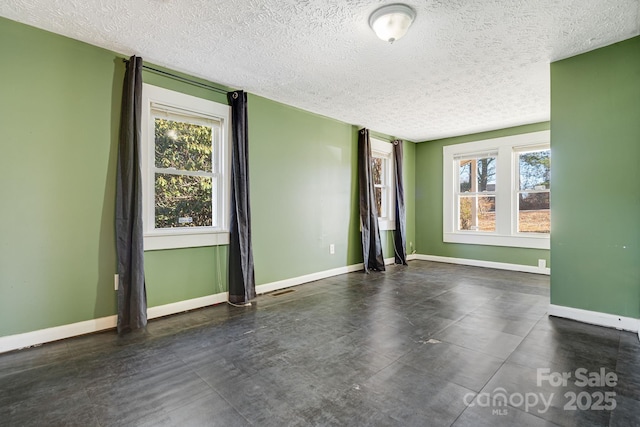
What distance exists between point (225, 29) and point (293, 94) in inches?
57.8

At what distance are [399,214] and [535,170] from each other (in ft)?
7.94

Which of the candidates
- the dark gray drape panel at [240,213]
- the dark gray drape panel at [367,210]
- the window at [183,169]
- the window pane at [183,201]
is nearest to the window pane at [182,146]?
the window at [183,169]

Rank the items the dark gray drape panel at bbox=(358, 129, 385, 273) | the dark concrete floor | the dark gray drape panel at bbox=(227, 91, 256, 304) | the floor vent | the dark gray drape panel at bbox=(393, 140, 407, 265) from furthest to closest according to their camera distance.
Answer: the dark gray drape panel at bbox=(393, 140, 407, 265) → the dark gray drape panel at bbox=(358, 129, 385, 273) → the floor vent → the dark gray drape panel at bbox=(227, 91, 256, 304) → the dark concrete floor

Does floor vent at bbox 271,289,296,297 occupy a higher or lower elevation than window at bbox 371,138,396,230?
lower

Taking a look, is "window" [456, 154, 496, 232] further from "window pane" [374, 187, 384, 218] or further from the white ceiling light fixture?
the white ceiling light fixture

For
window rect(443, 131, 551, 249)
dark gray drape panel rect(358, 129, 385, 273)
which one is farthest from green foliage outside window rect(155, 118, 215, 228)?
window rect(443, 131, 551, 249)

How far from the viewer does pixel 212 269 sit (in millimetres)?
3445

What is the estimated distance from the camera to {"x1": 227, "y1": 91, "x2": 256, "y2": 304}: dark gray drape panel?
3.47m

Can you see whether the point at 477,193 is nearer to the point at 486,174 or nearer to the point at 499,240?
the point at 486,174

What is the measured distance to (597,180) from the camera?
Answer: 2.80 meters

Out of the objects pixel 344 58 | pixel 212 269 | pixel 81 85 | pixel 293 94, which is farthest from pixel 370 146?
pixel 81 85

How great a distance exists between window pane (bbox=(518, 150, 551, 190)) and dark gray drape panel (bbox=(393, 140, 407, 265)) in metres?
2.07

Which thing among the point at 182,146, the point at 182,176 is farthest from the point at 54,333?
the point at 182,146

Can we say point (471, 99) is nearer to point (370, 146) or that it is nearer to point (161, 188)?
point (370, 146)
